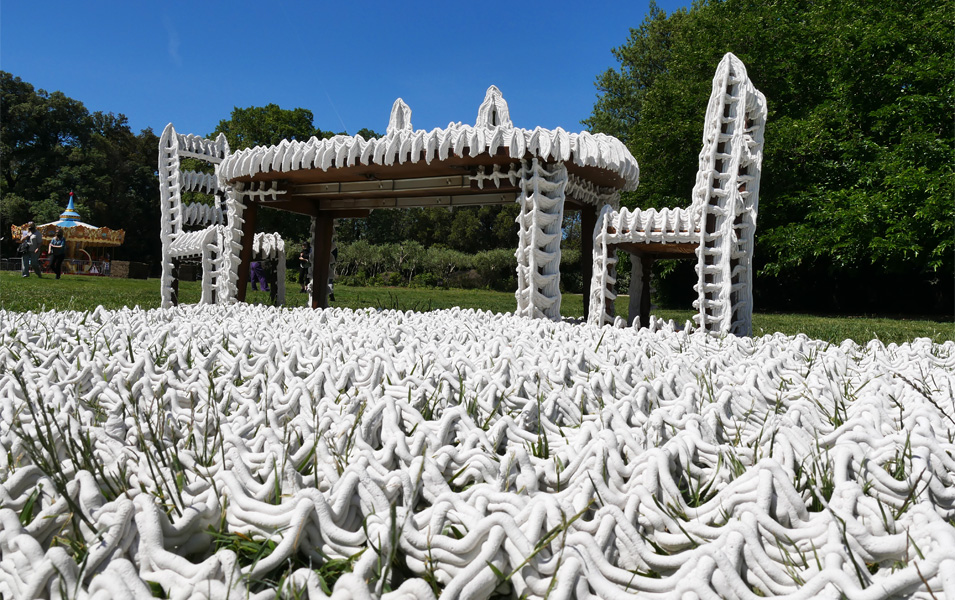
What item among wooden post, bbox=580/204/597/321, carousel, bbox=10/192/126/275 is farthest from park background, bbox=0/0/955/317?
carousel, bbox=10/192/126/275

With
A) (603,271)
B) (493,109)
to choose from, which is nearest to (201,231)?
(493,109)

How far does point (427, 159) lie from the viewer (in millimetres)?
4219

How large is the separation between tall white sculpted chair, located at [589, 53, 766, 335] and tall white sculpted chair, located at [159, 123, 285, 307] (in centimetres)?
342

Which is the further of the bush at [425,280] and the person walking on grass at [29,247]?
the bush at [425,280]

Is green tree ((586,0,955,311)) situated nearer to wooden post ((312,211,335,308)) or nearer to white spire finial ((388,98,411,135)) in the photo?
white spire finial ((388,98,411,135))

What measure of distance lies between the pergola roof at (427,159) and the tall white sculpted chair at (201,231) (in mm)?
685

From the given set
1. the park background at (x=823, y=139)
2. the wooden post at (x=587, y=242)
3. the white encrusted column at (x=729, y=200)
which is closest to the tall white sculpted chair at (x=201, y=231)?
the wooden post at (x=587, y=242)

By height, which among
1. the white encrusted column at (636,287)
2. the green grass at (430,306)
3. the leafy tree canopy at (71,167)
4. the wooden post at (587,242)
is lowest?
the green grass at (430,306)

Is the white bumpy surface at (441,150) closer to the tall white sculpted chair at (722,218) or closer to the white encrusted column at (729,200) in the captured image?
the tall white sculpted chair at (722,218)

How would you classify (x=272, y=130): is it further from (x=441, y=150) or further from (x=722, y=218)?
(x=722, y=218)

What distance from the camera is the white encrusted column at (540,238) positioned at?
161 inches

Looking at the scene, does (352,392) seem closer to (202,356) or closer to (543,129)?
(202,356)

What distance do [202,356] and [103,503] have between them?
49.1 inches

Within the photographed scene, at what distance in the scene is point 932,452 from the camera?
1044 mm
